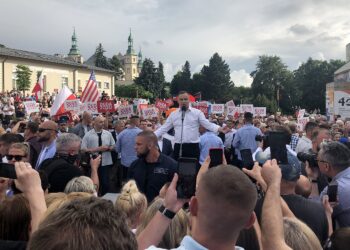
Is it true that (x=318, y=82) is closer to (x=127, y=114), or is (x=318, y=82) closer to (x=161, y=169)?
(x=127, y=114)

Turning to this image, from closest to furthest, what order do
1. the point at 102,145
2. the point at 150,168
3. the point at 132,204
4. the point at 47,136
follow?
1. the point at 132,204
2. the point at 150,168
3. the point at 47,136
4. the point at 102,145

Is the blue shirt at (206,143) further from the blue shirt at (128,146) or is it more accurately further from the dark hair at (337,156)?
the dark hair at (337,156)

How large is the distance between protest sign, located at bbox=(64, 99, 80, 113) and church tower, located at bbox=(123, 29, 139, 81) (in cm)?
16927

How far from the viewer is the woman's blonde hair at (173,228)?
3.14 meters

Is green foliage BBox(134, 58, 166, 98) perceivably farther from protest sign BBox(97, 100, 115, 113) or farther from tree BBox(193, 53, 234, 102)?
protest sign BBox(97, 100, 115, 113)

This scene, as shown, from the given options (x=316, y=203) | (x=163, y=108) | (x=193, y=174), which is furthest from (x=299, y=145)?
(x=163, y=108)

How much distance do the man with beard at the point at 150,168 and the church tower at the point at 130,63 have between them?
178282mm

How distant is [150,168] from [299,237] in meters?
3.54

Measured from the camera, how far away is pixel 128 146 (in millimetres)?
9930

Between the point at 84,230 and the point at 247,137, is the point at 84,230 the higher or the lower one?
the higher one

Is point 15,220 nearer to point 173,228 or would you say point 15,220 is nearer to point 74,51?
point 173,228

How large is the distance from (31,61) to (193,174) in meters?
71.0

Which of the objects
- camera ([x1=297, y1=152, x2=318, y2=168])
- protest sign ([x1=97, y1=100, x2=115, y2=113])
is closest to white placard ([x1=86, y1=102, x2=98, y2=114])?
protest sign ([x1=97, y1=100, x2=115, y2=113])

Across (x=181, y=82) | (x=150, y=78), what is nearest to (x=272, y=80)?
(x=181, y=82)
